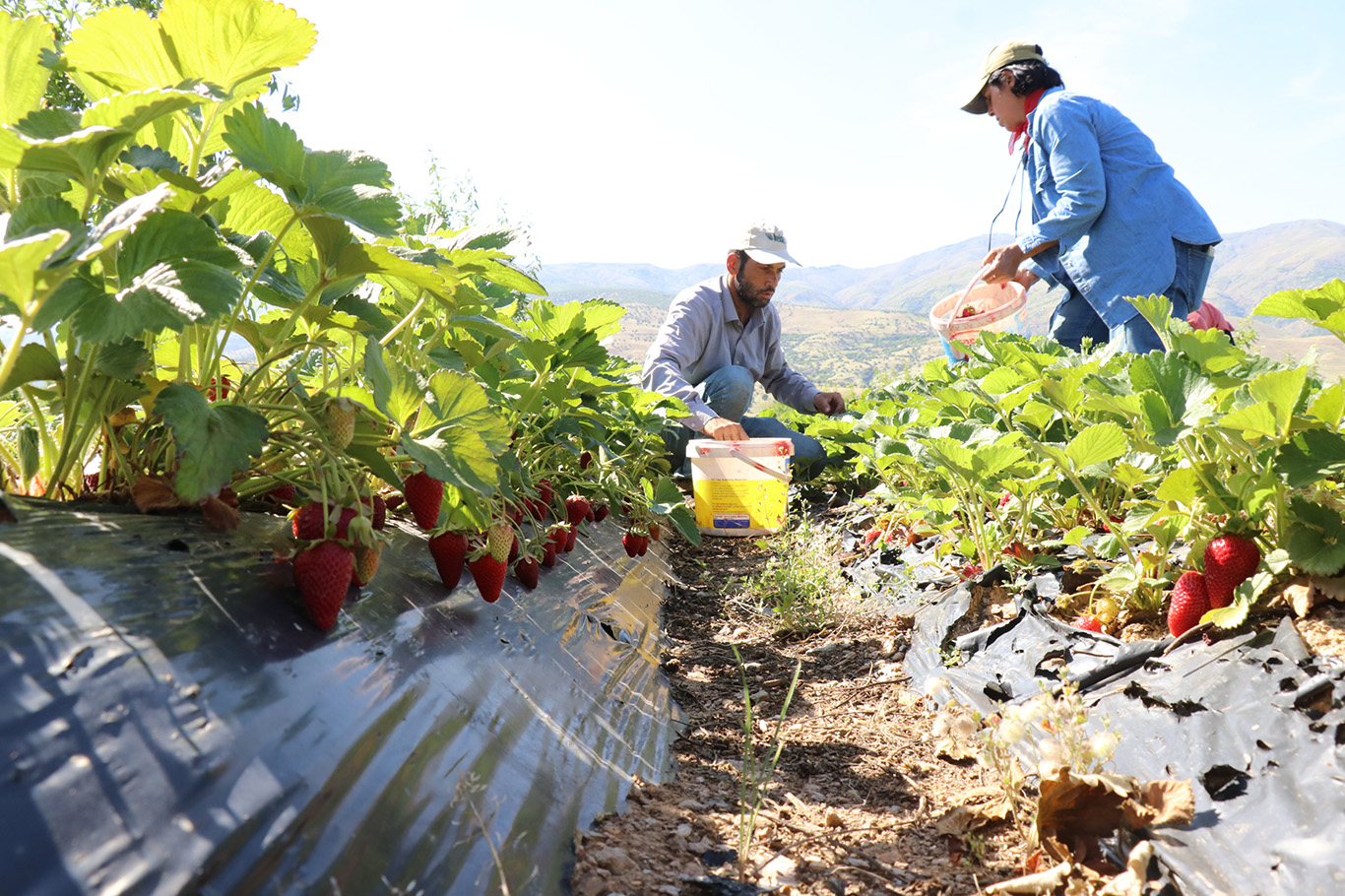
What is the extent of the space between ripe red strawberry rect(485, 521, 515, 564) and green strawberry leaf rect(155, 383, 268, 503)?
531 mm

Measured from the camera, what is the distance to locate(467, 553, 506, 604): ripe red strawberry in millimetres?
1501

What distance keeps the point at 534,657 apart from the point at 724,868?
573mm

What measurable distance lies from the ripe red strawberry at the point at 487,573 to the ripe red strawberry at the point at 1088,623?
1181mm

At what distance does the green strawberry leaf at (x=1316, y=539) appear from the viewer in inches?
47.4

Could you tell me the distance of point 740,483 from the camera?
403 centimetres

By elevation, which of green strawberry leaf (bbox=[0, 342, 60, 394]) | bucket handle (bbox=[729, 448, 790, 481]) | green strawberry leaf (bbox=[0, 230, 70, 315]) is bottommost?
bucket handle (bbox=[729, 448, 790, 481])

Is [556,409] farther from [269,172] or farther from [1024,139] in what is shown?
[1024,139]

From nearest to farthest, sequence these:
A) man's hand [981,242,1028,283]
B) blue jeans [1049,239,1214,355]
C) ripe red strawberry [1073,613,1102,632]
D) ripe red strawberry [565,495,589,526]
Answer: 1. ripe red strawberry [1073,613,1102,632]
2. ripe red strawberry [565,495,589,526]
3. blue jeans [1049,239,1214,355]
4. man's hand [981,242,1028,283]

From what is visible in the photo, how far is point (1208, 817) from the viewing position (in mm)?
1052

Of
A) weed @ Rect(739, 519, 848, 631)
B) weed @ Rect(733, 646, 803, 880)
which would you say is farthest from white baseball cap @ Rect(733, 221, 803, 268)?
weed @ Rect(733, 646, 803, 880)

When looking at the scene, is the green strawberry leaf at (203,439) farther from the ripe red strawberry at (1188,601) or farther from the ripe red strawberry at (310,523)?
the ripe red strawberry at (1188,601)

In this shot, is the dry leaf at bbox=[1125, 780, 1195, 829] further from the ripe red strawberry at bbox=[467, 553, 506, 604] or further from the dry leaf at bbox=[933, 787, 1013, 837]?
the ripe red strawberry at bbox=[467, 553, 506, 604]

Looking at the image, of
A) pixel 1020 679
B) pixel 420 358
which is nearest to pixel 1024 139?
pixel 1020 679

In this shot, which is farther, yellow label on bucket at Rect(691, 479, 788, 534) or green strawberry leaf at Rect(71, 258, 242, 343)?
yellow label on bucket at Rect(691, 479, 788, 534)
